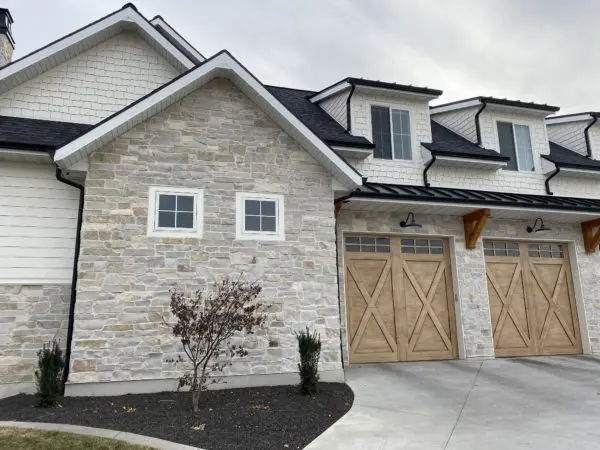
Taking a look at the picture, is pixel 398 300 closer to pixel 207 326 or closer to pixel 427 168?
pixel 427 168

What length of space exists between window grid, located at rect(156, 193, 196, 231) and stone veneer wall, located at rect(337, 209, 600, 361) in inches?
144

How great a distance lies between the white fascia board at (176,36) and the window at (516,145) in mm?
8760

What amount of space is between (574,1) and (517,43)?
1.83 meters

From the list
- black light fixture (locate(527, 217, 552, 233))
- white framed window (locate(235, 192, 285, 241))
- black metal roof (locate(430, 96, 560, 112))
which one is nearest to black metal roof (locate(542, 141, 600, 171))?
black metal roof (locate(430, 96, 560, 112))

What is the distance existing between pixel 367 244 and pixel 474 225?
2692mm

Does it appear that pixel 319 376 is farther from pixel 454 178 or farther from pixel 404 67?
pixel 404 67

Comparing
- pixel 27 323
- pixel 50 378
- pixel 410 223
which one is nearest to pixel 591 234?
pixel 410 223

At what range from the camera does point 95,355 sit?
22.5 feet

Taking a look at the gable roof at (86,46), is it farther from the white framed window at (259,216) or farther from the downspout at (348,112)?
the downspout at (348,112)

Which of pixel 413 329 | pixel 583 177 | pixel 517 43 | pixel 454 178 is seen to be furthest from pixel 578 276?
pixel 517 43

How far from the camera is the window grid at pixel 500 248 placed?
1130 cm

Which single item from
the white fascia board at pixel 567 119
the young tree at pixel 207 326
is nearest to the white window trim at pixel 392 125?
the white fascia board at pixel 567 119

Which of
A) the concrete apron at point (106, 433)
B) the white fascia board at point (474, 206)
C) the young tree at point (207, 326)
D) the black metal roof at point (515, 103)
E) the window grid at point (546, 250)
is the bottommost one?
the concrete apron at point (106, 433)

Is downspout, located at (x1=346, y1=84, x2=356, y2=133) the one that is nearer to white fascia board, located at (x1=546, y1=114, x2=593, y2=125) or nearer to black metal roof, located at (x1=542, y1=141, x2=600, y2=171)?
black metal roof, located at (x1=542, y1=141, x2=600, y2=171)
